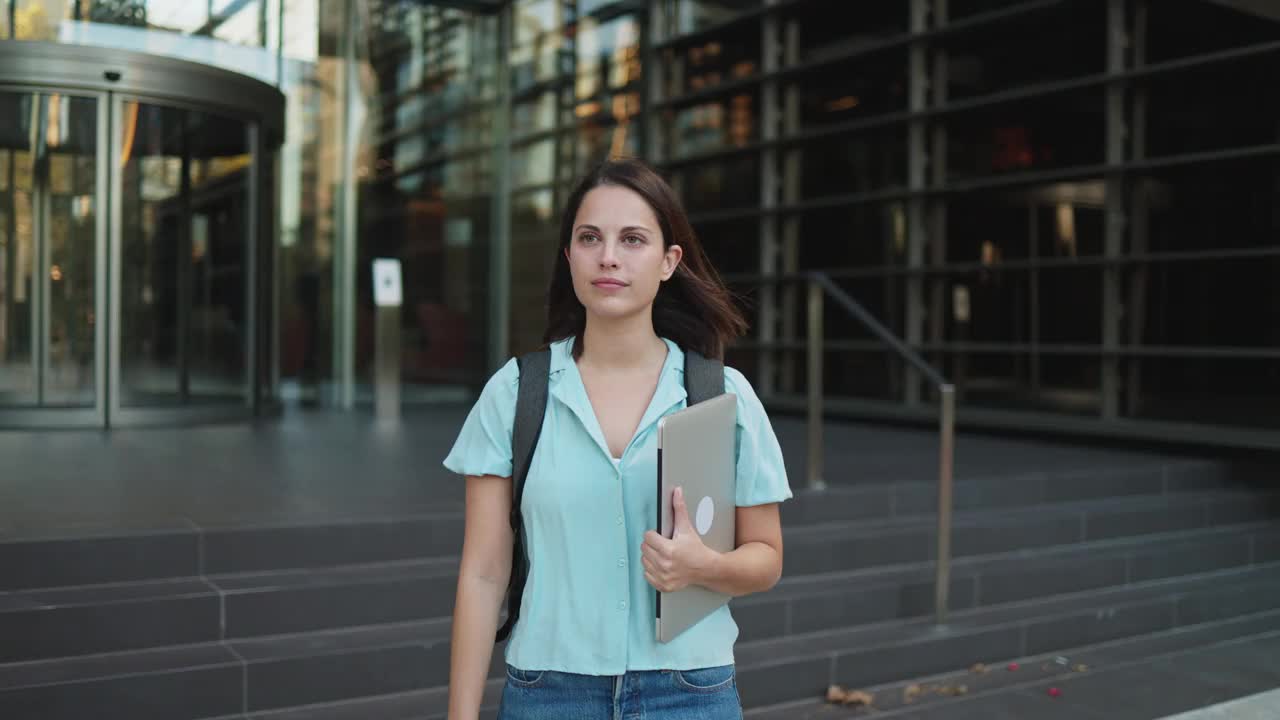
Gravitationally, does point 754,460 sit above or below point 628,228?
below

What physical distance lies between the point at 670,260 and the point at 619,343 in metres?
0.15

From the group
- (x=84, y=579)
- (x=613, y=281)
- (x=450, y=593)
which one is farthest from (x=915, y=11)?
(x=613, y=281)

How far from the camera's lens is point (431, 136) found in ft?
36.8

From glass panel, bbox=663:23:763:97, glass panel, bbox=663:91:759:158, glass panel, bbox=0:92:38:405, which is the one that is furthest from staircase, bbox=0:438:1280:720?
glass panel, bbox=663:23:763:97

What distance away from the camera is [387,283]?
9.58m

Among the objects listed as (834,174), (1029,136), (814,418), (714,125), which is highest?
(714,125)

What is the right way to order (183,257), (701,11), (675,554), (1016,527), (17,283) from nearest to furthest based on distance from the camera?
(675,554) → (1016,527) → (17,283) → (183,257) → (701,11)

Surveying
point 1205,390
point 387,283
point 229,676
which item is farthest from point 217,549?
point 1205,390

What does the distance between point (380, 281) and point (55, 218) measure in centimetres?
243

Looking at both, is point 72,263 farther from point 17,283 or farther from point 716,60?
point 716,60

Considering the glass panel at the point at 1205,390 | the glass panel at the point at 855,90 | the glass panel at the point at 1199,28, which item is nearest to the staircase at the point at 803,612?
the glass panel at the point at 1205,390

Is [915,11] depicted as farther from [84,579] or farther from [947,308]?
[84,579]

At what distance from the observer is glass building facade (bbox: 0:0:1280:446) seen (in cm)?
719

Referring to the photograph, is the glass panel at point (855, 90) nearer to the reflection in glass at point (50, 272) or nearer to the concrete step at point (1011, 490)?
the concrete step at point (1011, 490)
